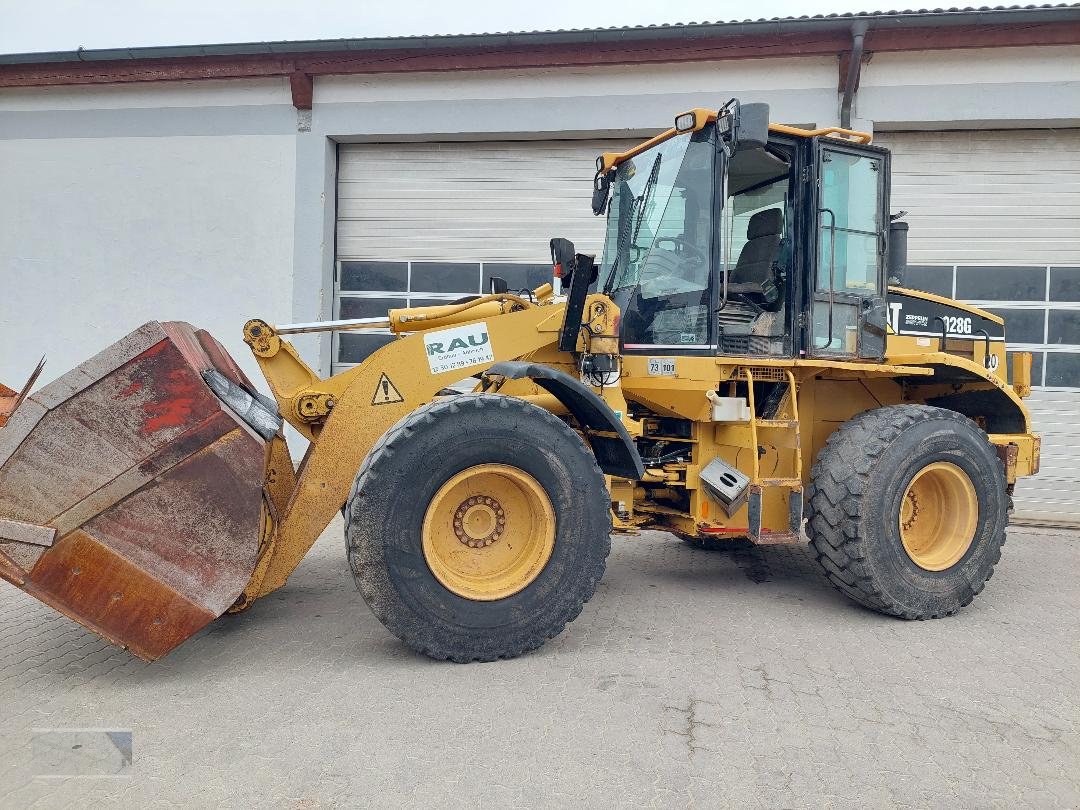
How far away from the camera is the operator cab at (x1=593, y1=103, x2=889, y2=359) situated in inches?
175

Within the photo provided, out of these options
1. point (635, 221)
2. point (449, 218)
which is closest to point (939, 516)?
point (635, 221)

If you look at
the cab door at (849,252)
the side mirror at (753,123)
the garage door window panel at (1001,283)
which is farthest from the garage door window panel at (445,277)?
the garage door window panel at (1001,283)

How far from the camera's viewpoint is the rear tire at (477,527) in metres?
3.45

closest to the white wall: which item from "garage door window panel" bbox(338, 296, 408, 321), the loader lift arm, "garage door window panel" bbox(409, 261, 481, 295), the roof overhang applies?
"garage door window panel" bbox(338, 296, 408, 321)

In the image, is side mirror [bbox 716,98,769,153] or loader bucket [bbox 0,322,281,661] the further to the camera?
side mirror [bbox 716,98,769,153]

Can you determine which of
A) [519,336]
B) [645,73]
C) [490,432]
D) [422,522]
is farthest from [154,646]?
[645,73]

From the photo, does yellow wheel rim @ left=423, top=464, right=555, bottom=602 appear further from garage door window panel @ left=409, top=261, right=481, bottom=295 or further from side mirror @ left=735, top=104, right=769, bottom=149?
garage door window panel @ left=409, top=261, right=481, bottom=295

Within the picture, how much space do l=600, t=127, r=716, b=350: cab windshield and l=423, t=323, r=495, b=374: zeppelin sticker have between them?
924 millimetres

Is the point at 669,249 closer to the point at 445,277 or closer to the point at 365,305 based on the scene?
the point at 445,277

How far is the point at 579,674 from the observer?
11.5ft

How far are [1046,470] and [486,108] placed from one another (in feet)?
24.5

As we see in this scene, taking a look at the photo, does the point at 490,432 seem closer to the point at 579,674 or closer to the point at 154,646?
the point at 579,674

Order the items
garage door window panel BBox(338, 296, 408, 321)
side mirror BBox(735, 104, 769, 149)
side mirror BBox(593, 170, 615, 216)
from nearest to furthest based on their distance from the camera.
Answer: side mirror BBox(735, 104, 769, 149) → side mirror BBox(593, 170, 615, 216) → garage door window panel BBox(338, 296, 408, 321)

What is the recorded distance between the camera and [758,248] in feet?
16.1
